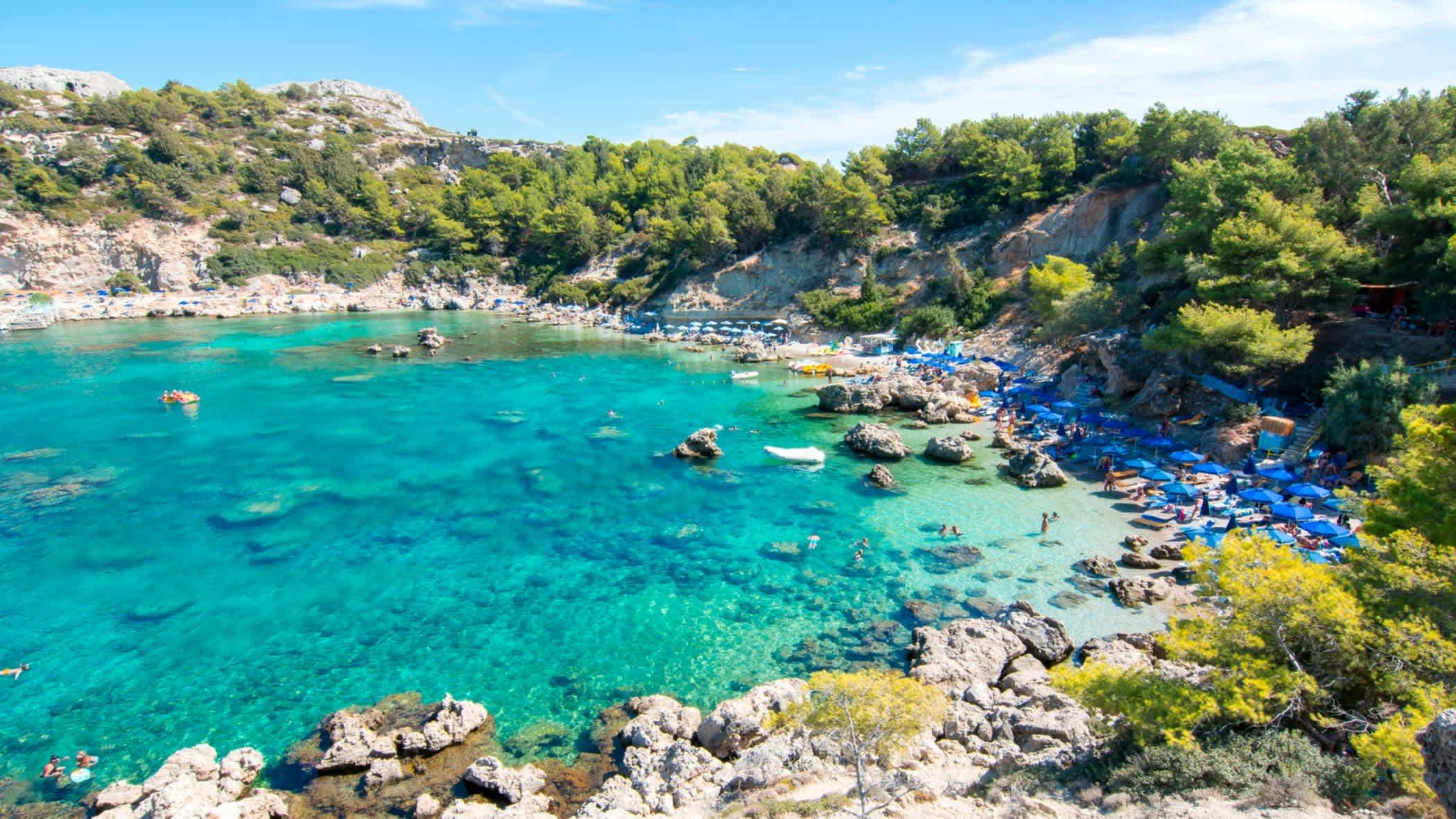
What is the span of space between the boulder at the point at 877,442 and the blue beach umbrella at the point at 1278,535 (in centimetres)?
1701

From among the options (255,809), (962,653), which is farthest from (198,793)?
(962,653)

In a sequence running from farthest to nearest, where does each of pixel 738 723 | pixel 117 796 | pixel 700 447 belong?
pixel 700 447 < pixel 738 723 < pixel 117 796

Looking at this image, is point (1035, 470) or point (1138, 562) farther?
point (1035, 470)

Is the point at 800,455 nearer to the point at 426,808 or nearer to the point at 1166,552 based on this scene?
the point at 1166,552

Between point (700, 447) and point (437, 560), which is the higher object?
point (700, 447)

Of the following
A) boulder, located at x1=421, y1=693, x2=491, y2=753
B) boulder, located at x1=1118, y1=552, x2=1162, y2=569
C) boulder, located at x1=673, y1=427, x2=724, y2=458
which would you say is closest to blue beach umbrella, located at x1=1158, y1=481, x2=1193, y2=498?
boulder, located at x1=1118, y1=552, x2=1162, y2=569

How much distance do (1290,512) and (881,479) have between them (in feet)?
51.6

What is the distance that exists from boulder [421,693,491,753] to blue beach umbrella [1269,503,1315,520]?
89.6 ft

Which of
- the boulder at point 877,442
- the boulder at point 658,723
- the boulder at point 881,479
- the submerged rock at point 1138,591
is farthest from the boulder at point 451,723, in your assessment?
the boulder at point 877,442

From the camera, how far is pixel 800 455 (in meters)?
37.6

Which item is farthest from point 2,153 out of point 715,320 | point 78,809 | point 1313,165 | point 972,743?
point 1313,165

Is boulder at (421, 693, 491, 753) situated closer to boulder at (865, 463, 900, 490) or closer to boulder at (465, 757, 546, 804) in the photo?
boulder at (465, 757, 546, 804)

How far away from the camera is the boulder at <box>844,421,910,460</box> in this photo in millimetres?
38156

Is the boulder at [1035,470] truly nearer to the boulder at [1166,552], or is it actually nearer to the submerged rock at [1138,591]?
the boulder at [1166,552]
